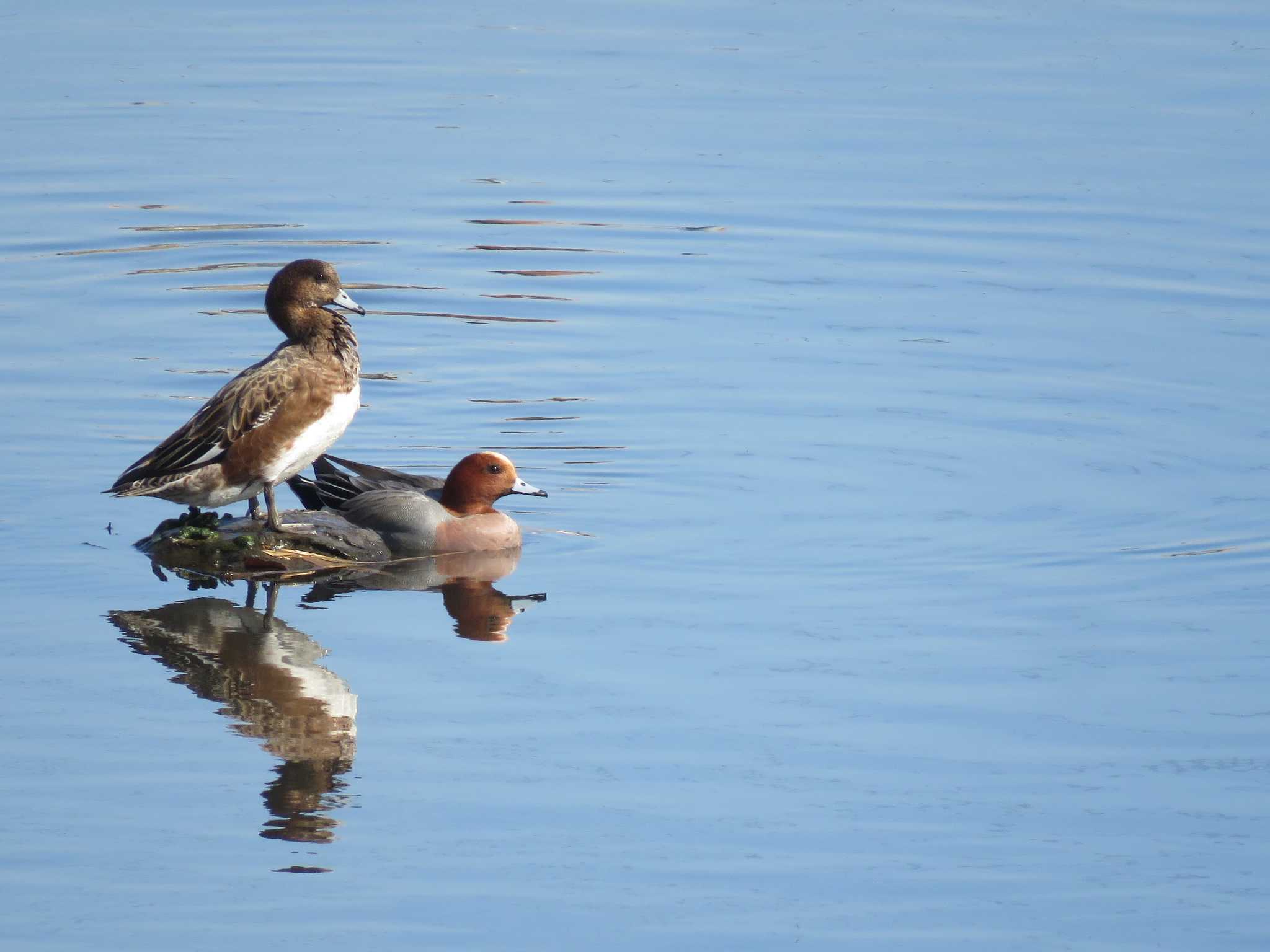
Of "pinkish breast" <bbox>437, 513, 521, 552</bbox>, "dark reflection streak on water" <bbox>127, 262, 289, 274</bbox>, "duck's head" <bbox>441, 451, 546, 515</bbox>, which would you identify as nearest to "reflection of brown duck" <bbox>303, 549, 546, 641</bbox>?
"pinkish breast" <bbox>437, 513, 521, 552</bbox>

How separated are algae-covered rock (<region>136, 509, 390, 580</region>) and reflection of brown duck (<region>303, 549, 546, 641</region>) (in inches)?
5.0

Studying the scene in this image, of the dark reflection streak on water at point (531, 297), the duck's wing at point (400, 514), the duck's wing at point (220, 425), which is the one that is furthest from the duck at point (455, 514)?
the dark reflection streak on water at point (531, 297)

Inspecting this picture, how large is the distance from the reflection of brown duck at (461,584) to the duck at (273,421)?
56cm

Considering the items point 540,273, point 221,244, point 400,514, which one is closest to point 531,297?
point 540,273

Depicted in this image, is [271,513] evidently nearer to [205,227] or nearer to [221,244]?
[221,244]

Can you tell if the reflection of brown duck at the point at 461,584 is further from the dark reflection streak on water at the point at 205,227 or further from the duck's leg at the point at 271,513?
the dark reflection streak on water at the point at 205,227

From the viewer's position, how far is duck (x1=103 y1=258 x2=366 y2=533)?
30.9 feet

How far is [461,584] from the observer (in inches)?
371

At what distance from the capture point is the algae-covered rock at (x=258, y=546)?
9555 mm

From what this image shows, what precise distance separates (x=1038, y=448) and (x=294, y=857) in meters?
5.82

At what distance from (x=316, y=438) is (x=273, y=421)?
25cm

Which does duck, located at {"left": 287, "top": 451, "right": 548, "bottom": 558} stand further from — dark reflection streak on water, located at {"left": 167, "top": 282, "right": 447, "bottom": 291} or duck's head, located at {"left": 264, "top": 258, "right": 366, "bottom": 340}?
dark reflection streak on water, located at {"left": 167, "top": 282, "right": 447, "bottom": 291}

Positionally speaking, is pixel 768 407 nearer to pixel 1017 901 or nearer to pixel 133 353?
pixel 133 353

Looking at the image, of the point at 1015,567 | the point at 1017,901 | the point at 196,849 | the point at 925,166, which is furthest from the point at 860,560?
the point at 925,166
